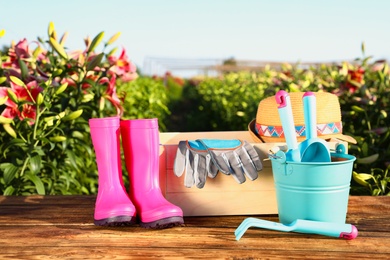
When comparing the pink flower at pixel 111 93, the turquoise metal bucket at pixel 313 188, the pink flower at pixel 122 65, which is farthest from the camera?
the pink flower at pixel 122 65

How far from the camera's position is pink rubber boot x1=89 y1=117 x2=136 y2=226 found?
1.54 metres

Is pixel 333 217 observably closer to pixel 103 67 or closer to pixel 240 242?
pixel 240 242

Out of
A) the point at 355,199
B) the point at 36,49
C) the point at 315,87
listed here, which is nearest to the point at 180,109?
the point at 315,87

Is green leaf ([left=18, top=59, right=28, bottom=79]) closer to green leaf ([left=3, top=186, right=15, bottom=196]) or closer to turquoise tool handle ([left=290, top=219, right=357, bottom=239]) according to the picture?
green leaf ([left=3, top=186, right=15, bottom=196])

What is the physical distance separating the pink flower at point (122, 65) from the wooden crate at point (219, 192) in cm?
124

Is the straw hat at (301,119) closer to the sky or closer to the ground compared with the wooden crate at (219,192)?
closer to the sky

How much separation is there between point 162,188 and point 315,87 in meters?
2.17

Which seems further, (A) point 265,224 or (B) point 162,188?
(B) point 162,188

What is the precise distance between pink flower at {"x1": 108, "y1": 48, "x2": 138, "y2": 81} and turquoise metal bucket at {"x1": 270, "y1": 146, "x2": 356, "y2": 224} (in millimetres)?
1512

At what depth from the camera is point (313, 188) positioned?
1.42m

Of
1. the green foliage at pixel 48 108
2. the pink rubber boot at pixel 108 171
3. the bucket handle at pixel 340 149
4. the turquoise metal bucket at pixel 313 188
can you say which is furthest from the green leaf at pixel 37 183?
the bucket handle at pixel 340 149

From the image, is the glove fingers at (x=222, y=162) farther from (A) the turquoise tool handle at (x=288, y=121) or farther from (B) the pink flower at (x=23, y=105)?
(B) the pink flower at (x=23, y=105)

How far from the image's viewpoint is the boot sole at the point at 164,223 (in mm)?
1498

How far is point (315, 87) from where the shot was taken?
357 centimetres
